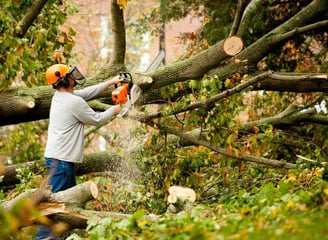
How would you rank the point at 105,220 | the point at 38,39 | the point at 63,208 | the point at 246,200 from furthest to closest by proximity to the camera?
the point at 38,39 → the point at 63,208 → the point at 246,200 → the point at 105,220

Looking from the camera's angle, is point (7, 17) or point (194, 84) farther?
point (7, 17)

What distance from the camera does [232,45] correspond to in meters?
7.98

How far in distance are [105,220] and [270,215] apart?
1.24m

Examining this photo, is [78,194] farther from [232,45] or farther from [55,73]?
[232,45]

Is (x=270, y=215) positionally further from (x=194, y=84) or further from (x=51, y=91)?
(x=51, y=91)

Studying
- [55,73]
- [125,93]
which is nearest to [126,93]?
[125,93]

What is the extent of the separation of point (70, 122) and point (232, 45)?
74.7 inches

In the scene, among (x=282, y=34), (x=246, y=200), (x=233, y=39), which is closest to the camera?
(x=246, y=200)

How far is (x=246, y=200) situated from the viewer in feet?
18.4

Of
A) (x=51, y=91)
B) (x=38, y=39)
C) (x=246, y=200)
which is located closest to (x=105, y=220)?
(x=246, y=200)

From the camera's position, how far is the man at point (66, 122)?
730 centimetres

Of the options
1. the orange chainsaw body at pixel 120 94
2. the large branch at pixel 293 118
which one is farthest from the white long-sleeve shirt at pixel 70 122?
the large branch at pixel 293 118

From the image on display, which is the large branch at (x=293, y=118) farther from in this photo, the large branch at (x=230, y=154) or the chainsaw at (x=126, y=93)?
the chainsaw at (x=126, y=93)

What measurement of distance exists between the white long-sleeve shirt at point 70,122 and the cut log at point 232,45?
1484mm
